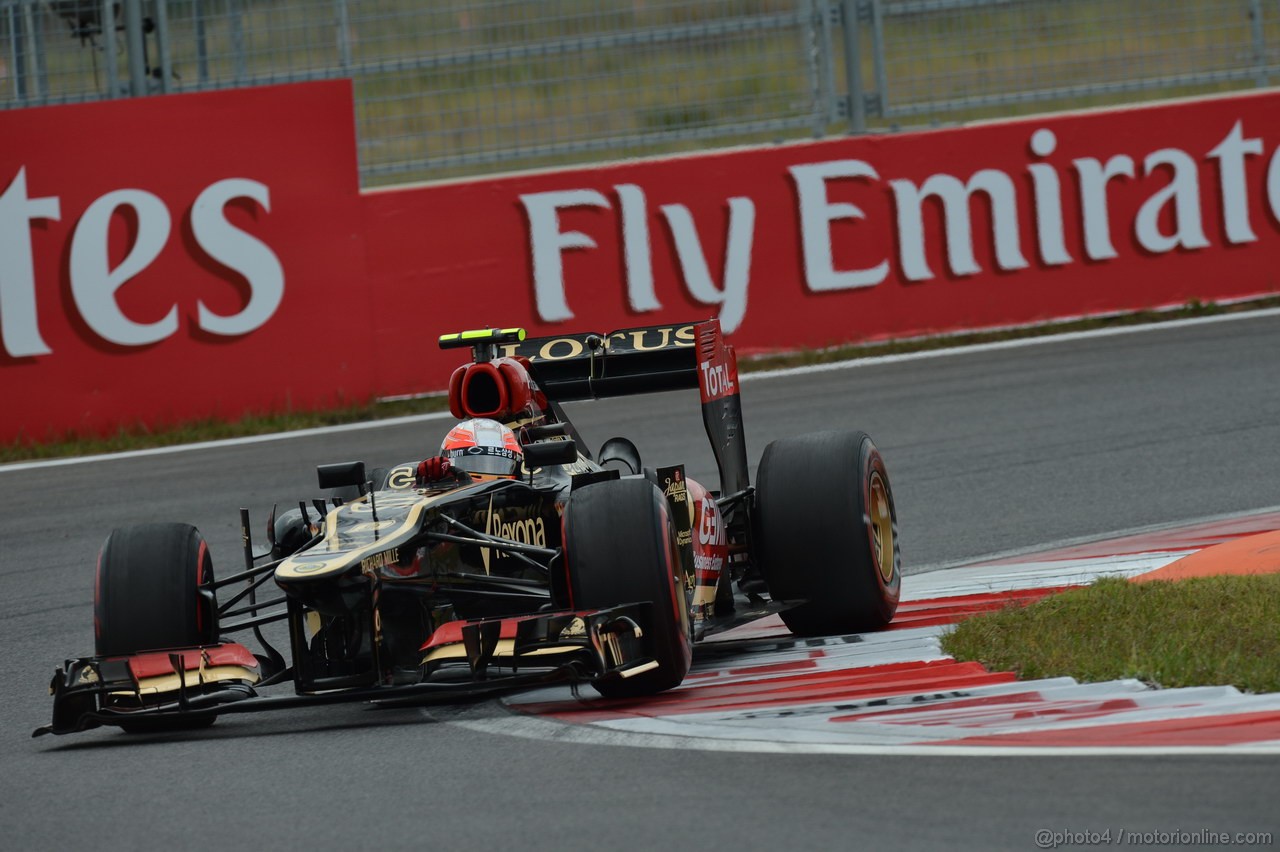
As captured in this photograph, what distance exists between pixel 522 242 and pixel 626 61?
1.74m

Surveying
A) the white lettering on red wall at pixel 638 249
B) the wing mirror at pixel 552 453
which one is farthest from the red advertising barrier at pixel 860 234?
the wing mirror at pixel 552 453

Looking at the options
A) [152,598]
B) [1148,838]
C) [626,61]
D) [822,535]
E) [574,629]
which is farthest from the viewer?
[626,61]

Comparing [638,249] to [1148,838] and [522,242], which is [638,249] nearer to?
[522,242]

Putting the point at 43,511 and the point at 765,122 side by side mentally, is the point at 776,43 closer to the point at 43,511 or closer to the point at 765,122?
the point at 765,122

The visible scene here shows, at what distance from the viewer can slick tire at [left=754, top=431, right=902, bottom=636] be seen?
23.6 ft

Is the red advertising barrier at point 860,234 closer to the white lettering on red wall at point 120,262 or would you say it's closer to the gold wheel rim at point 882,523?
the white lettering on red wall at point 120,262

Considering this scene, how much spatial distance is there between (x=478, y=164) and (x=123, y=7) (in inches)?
110

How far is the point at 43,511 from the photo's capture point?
37.7 ft

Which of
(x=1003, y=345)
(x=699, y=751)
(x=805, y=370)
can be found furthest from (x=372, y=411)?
(x=699, y=751)

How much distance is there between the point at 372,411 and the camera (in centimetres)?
1379

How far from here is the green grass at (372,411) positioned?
1337cm

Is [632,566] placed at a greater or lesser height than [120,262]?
lesser

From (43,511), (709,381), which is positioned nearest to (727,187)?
(43,511)

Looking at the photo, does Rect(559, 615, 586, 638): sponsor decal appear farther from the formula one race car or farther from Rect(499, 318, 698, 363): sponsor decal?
Rect(499, 318, 698, 363): sponsor decal
